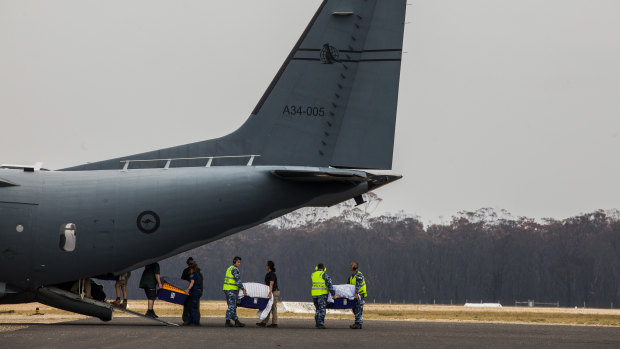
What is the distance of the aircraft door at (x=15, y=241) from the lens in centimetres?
2352

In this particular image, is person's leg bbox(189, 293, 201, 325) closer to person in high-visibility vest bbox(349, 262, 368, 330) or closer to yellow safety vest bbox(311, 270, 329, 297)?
yellow safety vest bbox(311, 270, 329, 297)

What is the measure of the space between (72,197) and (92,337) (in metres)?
5.78

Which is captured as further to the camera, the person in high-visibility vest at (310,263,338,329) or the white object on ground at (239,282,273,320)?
the white object on ground at (239,282,273,320)

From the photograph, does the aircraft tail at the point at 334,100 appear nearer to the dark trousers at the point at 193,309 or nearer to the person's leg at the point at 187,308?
the dark trousers at the point at 193,309

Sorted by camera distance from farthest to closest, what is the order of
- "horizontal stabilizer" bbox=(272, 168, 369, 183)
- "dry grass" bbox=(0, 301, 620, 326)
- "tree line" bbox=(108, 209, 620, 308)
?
"tree line" bbox=(108, 209, 620, 308) < "dry grass" bbox=(0, 301, 620, 326) < "horizontal stabilizer" bbox=(272, 168, 369, 183)

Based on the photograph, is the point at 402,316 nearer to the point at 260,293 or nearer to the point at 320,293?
the point at 320,293

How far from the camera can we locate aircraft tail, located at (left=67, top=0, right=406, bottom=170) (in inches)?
985

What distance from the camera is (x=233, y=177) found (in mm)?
24078

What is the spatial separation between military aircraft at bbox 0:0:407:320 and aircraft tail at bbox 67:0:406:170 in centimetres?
3

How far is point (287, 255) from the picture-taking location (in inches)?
3728

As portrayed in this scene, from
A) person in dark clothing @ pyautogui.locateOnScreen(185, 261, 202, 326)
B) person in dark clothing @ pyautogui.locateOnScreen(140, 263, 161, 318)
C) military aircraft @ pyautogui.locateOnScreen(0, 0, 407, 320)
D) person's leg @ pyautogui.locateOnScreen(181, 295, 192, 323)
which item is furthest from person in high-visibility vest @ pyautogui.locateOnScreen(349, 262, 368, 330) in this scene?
person in dark clothing @ pyautogui.locateOnScreen(140, 263, 161, 318)

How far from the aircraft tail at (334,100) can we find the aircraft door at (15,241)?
2.39m

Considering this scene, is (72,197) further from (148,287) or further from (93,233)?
(148,287)

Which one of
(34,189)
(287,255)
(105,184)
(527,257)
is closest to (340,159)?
(105,184)
